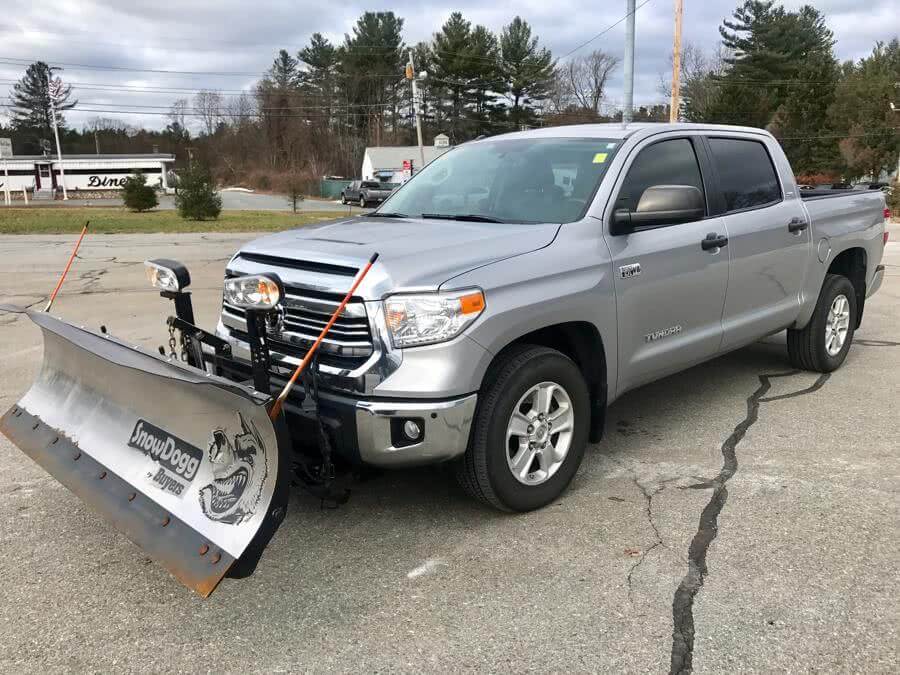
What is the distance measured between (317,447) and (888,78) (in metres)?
64.8

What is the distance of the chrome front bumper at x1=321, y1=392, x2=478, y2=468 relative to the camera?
3180 millimetres

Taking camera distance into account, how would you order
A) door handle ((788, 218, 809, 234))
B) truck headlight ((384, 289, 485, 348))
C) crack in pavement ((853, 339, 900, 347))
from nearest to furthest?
truck headlight ((384, 289, 485, 348)), door handle ((788, 218, 809, 234)), crack in pavement ((853, 339, 900, 347))

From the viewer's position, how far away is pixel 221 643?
2.79m

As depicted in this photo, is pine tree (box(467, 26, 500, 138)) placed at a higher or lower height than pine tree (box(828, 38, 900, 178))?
higher

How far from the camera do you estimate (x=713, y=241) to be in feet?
15.2

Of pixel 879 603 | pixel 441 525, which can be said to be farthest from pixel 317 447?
pixel 879 603

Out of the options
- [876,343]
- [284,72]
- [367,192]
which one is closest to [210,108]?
[284,72]

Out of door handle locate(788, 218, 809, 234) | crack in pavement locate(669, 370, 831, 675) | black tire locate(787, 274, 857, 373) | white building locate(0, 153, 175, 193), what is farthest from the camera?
white building locate(0, 153, 175, 193)

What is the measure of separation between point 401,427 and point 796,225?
359 cm

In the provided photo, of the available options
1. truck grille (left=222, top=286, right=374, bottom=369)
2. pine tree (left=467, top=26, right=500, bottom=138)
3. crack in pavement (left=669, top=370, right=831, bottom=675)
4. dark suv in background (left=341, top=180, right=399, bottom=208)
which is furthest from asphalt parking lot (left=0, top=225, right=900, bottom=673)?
pine tree (left=467, top=26, right=500, bottom=138)

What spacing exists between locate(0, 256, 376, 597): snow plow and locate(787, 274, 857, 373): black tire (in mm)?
4438

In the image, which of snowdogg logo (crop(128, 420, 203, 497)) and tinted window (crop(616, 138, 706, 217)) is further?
tinted window (crop(616, 138, 706, 217))

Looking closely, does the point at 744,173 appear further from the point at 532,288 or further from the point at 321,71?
the point at 321,71

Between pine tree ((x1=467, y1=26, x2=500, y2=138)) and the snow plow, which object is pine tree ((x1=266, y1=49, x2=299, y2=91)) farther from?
the snow plow
